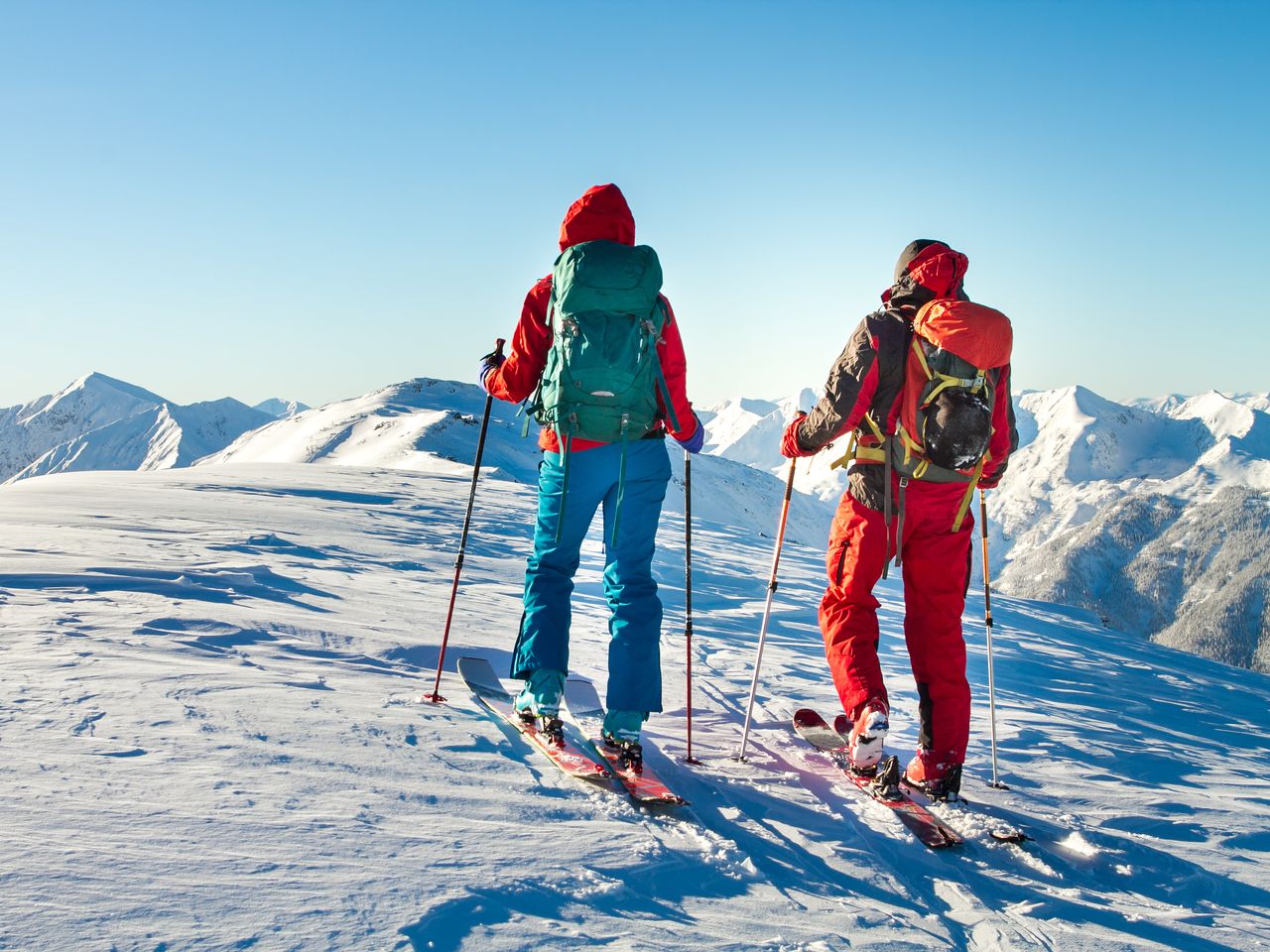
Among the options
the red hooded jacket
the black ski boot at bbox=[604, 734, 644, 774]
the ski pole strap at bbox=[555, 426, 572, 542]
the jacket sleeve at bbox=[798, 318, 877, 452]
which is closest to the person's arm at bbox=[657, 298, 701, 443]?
the red hooded jacket

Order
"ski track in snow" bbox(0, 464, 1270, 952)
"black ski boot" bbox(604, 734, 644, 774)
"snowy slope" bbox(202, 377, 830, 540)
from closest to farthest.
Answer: "ski track in snow" bbox(0, 464, 1270, 952) < "black ski boot" bbox(604, 734, 644, 774) < "snowy slope" bbox(202, 377, 830, 540)

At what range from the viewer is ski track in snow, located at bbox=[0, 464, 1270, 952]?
2260 millimetres

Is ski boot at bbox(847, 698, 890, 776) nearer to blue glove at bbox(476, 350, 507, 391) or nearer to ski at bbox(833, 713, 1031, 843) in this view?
ski at bbox(833, 713, 1031, 843)

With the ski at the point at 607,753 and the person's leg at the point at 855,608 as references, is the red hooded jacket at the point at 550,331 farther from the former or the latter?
the ski at the point at 607,753

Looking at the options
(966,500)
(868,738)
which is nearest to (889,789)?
(868,738)

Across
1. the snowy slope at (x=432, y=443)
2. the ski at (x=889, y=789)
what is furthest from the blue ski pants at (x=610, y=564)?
the snowy slope at (x=432, y=443)

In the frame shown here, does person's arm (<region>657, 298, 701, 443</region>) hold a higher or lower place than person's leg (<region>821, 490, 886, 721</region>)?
higher

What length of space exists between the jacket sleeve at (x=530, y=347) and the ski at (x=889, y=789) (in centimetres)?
265

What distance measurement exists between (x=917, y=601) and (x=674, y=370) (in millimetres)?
1816

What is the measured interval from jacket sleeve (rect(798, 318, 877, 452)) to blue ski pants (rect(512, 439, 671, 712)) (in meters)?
0.95

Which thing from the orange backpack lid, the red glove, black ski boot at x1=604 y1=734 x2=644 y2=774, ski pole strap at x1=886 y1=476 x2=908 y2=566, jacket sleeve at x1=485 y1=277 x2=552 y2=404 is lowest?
black ski boot at x1=604 y1=734 x2=644 y2=774

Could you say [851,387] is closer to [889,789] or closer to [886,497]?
[886,497]

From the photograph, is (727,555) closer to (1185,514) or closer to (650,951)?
(650,951)

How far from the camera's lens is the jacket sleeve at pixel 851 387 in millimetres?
4152
